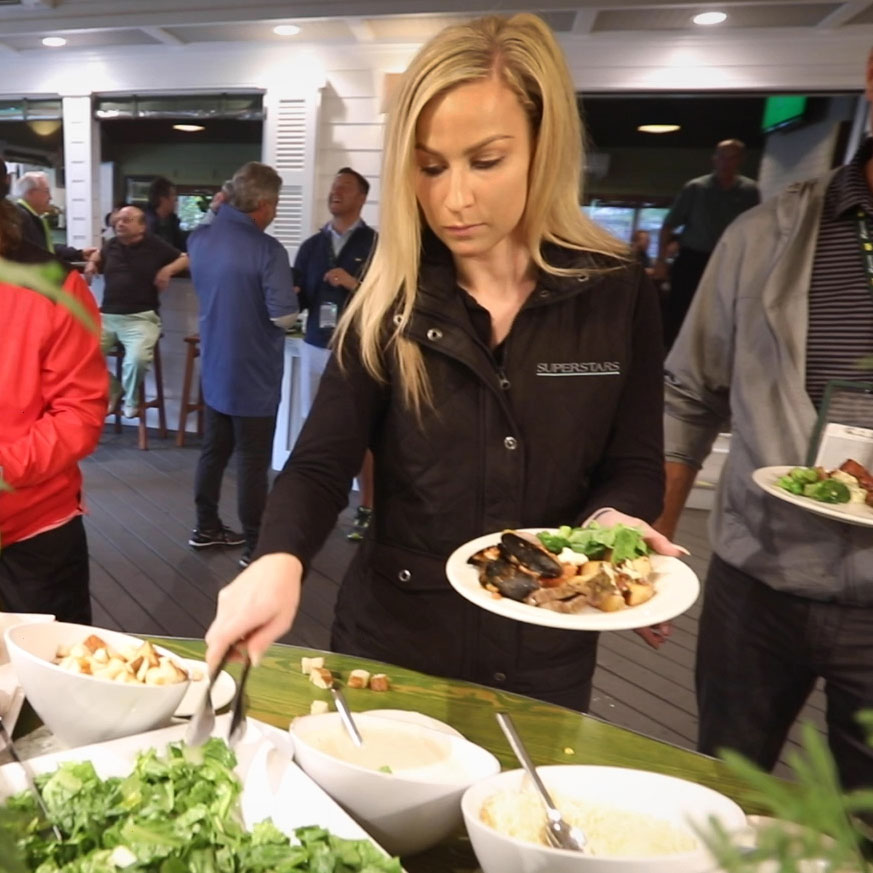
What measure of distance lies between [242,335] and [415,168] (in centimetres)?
290

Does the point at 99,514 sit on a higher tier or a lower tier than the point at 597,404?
lower

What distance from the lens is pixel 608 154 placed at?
209 inches

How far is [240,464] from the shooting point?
13.0 feet

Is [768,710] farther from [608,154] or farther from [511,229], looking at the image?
[608,154]

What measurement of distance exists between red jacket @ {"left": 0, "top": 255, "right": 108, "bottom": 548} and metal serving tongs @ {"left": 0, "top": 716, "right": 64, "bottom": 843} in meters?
0.76

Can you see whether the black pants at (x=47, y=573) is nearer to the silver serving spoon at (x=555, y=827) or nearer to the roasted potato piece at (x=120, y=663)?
the roasted potato piece at (x=120, y=663)

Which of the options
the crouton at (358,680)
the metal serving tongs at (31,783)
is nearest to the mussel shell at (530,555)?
the crouton at (358,680)

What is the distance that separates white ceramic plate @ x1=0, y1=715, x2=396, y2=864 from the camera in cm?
78

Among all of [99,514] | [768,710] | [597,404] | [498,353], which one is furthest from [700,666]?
[99,514]

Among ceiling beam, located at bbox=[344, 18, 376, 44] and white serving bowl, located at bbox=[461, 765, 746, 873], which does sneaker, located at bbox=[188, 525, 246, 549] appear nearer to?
ceiling beam, located at bbox=[344, 18, 376, 44]

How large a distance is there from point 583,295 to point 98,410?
3.66 feet

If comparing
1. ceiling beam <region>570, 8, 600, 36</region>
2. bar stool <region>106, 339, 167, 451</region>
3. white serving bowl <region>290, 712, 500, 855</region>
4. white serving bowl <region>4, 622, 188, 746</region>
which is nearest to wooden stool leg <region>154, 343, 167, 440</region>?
bar stool <region>106, 339, 167, 451</region>

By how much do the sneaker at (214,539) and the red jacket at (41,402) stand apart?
7.55 ft

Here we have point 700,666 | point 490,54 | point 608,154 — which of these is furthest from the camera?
point 608,154
